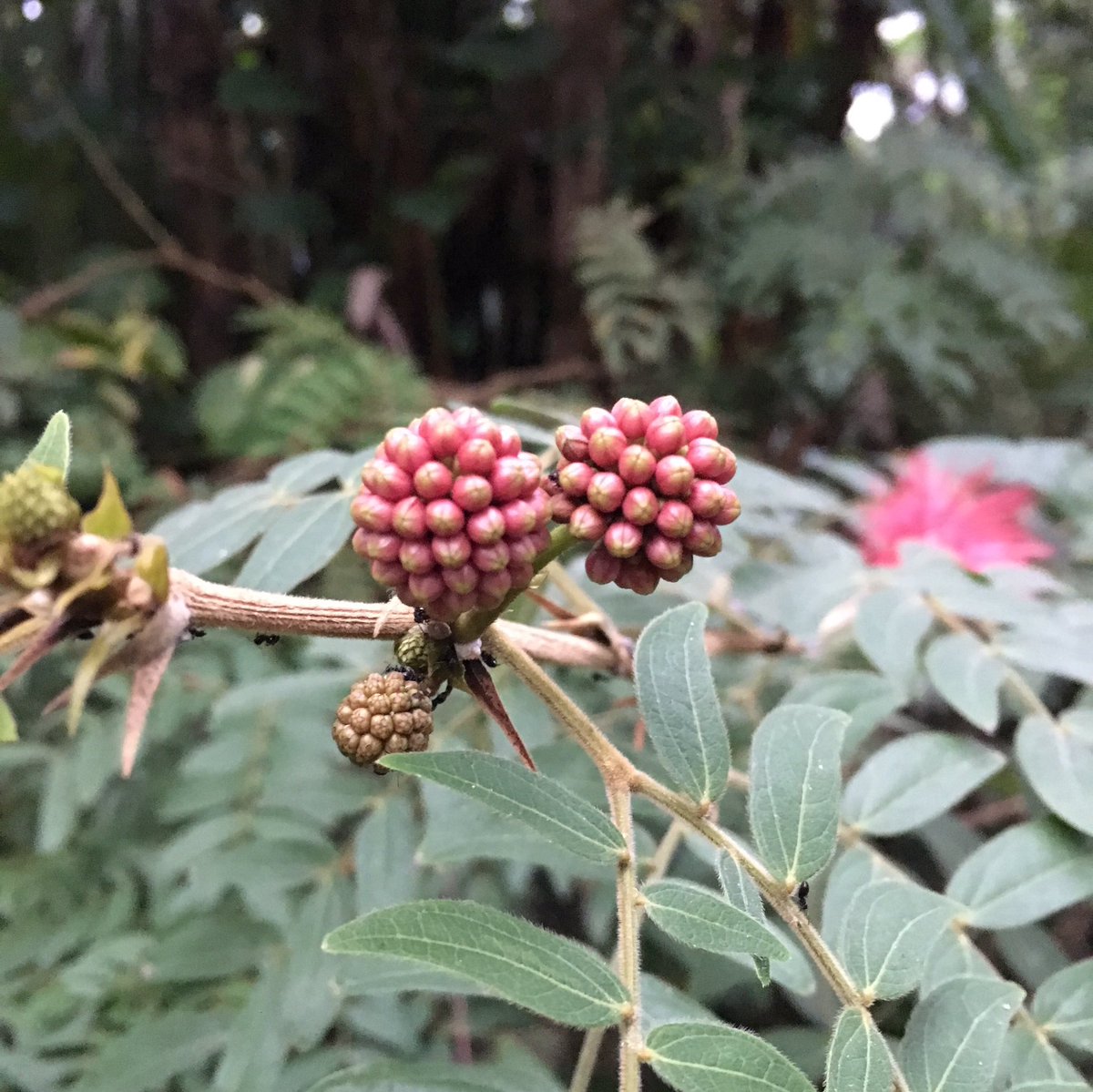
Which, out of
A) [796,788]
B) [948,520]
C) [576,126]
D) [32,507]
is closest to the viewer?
[32,507]

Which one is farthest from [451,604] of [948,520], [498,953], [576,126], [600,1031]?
[576,126]

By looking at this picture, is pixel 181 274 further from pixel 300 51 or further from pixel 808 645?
pixel 808 645

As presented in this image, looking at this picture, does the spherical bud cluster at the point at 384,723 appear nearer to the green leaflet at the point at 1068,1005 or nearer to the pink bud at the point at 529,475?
the pink bud at the point at 529,475

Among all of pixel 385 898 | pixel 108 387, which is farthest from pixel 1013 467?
pixel 108 387

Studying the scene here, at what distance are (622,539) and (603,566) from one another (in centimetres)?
2

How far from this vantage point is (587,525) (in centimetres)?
29

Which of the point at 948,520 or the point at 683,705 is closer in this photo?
the point at 683,705

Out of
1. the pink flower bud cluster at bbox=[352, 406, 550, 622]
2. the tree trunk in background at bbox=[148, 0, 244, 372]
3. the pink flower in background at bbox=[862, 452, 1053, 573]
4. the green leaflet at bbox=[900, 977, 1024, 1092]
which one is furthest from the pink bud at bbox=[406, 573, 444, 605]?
the tree trunk in background at bbox=[148, 0, 244, 372]

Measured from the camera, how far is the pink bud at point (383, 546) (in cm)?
28

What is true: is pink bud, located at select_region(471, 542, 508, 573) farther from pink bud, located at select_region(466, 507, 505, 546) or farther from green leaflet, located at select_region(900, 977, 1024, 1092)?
green leaflet, located at select_region(900, 977, 1024, 1092)

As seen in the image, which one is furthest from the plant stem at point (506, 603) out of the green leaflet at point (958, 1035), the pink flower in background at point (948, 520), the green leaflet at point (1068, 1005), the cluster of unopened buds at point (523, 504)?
the pink flower in background at point (948, 520)

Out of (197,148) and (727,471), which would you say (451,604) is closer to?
(727,471)

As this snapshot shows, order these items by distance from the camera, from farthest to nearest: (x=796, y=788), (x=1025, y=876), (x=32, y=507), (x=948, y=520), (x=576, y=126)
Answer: (x=576, y=126) < (x=948, y=520) < (x=1025, y=876) < (x=796, y=788) < (x=32, y=507)

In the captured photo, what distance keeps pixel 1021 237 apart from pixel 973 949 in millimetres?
1653
